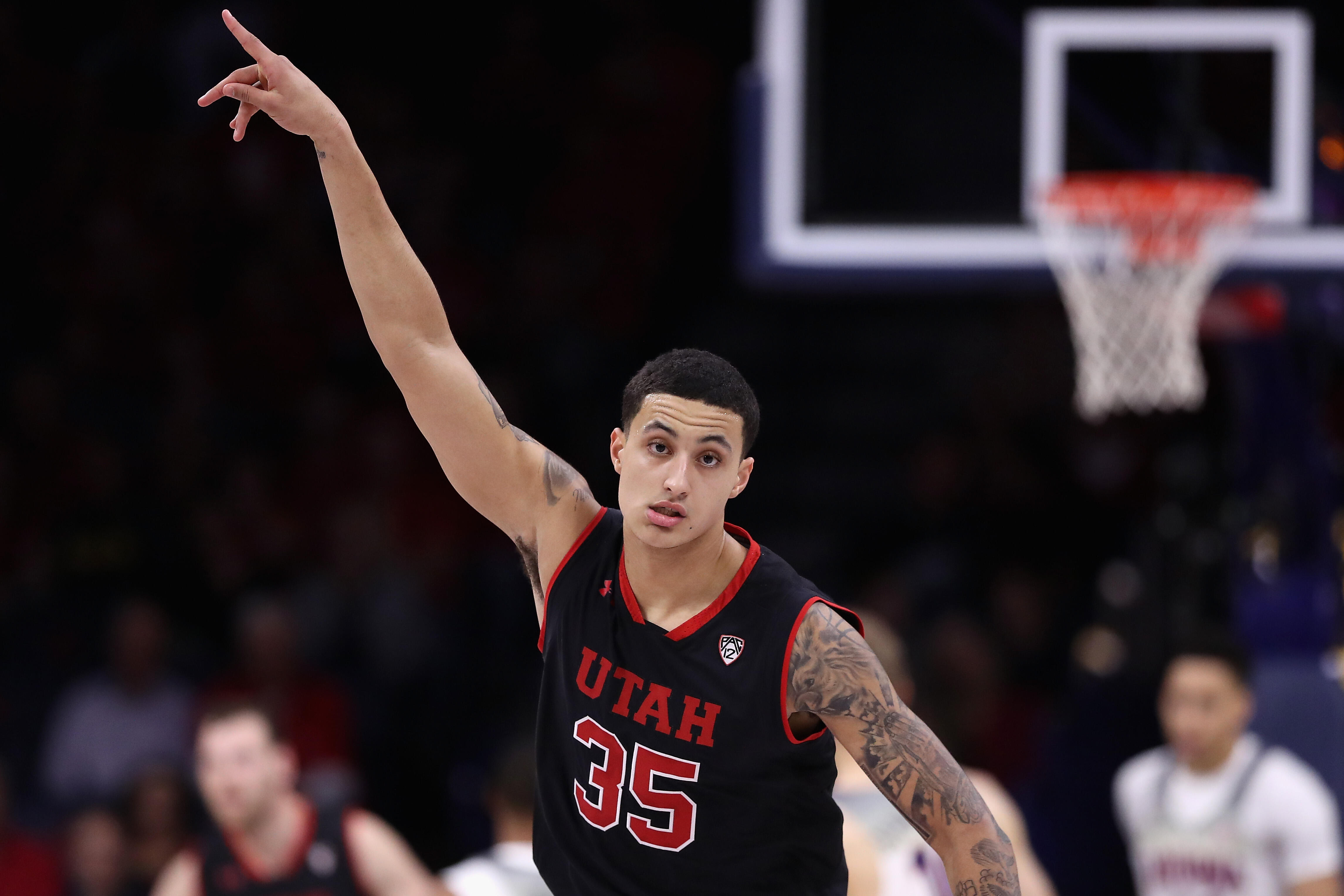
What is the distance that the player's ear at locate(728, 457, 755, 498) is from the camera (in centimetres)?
303

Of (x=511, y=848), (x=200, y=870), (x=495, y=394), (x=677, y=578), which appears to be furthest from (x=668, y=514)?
(x=495, y=394)

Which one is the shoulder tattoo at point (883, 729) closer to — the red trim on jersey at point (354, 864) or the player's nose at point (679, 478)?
the player's nose at point (679, 478)

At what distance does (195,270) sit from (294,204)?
73cm

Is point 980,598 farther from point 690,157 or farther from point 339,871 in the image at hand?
point 339,871

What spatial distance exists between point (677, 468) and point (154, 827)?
5.14 m

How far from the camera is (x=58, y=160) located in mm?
10180

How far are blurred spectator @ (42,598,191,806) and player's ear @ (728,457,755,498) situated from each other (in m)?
5.63

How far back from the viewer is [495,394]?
9.58m

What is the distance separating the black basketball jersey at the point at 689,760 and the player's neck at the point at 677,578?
21 millimetres

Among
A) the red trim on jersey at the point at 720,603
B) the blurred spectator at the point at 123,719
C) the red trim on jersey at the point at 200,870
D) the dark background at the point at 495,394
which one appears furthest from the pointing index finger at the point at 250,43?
the blurred spectator at the point at 123,719

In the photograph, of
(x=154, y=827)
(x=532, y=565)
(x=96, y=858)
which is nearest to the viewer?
(x=532, y=565)

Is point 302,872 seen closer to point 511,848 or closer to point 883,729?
point 511,848

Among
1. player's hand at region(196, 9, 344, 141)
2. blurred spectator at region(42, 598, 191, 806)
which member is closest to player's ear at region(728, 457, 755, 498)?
player's hand at region(196, 9, 344, 141)

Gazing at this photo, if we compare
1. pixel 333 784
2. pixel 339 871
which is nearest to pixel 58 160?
pixel 333 784
